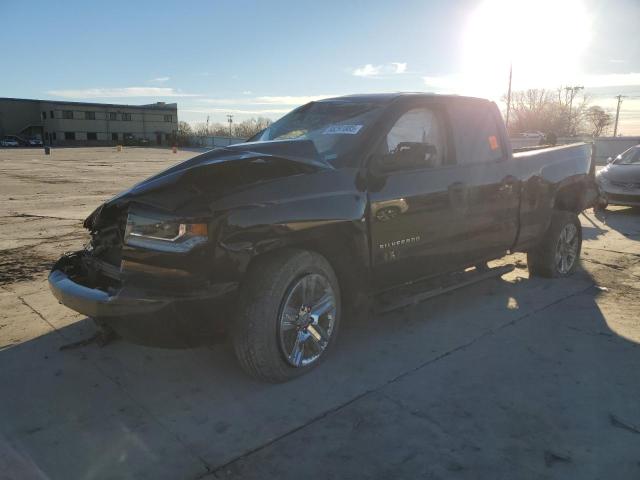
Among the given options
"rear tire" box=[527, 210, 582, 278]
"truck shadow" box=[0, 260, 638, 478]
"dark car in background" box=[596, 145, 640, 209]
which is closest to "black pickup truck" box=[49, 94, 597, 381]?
"truck shadow" box=[0, 260, 638, 478]

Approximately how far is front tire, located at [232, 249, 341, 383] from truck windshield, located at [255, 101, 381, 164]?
838 mm

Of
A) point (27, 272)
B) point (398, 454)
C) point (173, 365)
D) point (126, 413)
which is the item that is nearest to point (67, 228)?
Answer: point (27, 272)

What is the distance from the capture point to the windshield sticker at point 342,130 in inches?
150

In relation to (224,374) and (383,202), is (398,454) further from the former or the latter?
(383,202)

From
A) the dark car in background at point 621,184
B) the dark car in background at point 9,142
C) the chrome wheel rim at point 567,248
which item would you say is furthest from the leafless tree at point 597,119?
the chrome wheel rim at point 567,248

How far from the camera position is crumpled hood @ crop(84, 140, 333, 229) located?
2.93m

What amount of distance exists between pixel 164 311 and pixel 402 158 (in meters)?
1.87

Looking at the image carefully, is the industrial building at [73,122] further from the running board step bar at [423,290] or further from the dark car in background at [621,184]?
the running board step bar at [423,290]

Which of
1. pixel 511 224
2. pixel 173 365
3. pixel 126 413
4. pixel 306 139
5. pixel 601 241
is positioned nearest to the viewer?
pixel 126 413

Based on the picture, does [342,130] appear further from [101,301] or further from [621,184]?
[621,184]

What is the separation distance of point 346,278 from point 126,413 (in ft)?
5.18

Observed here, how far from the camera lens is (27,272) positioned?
5.61 meters

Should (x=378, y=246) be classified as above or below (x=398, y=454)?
above

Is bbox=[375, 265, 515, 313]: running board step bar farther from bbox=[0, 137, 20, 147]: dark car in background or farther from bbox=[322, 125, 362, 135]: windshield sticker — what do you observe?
bbox=[0, 137, 20, 147]: dark car in background
